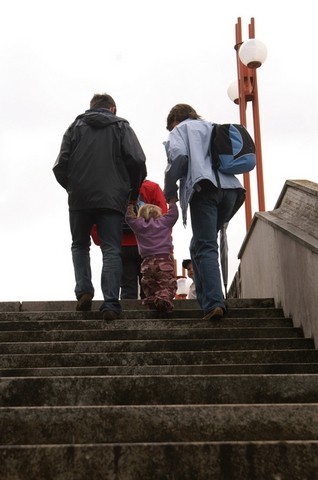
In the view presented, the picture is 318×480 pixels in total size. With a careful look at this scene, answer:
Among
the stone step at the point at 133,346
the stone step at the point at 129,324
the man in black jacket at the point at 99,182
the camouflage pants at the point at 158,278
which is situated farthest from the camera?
the camouflage pants at the point at 158,278

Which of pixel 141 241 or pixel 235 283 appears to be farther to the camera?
pixel 235 283

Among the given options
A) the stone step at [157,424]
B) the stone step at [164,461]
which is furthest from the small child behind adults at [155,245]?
the stone step at [164,461]

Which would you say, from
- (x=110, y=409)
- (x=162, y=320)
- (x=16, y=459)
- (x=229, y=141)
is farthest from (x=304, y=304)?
(x=16, y=459)

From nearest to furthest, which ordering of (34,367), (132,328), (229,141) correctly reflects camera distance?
(34,367) < (132,328) < (229,141)

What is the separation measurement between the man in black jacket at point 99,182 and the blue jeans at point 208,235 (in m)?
0.59

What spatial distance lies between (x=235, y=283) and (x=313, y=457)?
698 centimetres

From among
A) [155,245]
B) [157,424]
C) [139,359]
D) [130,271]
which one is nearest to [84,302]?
[155,245]

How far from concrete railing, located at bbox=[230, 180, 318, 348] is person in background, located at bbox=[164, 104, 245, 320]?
52cm

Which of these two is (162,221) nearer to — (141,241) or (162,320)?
(141,241)

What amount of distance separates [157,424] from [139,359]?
1.28 m

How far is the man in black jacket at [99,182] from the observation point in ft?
17.1

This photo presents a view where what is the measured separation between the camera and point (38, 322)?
4.99 metres

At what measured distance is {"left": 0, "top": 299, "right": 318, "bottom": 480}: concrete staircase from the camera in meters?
2.32

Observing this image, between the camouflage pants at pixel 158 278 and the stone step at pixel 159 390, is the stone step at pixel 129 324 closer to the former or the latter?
the camouflage pants at pixel 158 278
